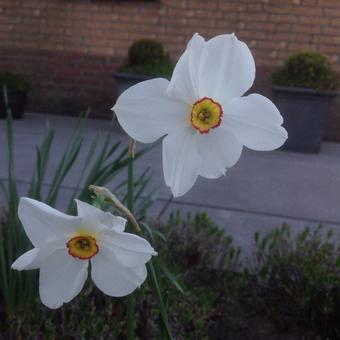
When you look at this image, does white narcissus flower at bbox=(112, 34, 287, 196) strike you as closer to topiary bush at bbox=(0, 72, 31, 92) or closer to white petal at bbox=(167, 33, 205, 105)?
white petal at bbox=(167, 33, 205, 105)

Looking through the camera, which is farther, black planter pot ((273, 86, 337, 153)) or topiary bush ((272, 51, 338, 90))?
black planter pot ((273, 86, 337, 153))

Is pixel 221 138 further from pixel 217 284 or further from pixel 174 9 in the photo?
pixel 174 9

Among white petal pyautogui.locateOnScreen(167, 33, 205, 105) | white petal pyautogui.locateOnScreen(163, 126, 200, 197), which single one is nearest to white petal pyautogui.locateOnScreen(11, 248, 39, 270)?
white petal pyautogui.locateOnScreen(163, 126, 200, 197)

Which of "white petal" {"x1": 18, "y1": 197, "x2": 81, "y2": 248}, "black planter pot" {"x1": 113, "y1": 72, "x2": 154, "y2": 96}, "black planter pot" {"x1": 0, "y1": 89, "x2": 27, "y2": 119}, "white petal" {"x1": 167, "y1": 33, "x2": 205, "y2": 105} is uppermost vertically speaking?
"white petal" {"x1": 167, "y1": 33, "x2": 205, "y2": 105}

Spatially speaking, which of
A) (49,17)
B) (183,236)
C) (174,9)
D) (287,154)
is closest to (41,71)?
(49,17)

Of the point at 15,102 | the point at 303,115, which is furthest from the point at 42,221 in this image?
the point at 15,102

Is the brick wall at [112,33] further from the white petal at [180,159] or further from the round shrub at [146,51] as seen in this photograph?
Answer: the white petal at [180,159]

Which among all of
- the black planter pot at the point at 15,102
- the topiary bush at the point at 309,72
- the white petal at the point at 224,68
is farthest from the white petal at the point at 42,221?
the black planter pot at the point at 15,102
